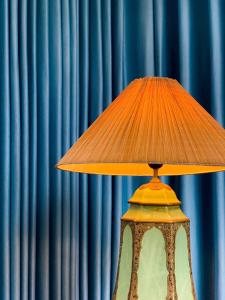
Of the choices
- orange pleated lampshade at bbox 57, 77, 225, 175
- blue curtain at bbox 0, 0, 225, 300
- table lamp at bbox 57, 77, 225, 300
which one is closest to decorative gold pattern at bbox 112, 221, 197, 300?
table lamp at bbox 57, 77, 225, 300

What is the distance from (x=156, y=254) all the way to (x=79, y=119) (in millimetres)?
558

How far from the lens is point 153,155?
0.90m

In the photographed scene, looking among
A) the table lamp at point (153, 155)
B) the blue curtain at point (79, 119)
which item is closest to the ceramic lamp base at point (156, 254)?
the table lamp at point (153, 155)

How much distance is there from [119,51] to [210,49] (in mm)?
273

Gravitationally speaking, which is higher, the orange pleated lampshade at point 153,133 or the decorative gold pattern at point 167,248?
the orange pleated lampshade at point 153,133

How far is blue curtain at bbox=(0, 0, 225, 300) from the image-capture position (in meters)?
1.33

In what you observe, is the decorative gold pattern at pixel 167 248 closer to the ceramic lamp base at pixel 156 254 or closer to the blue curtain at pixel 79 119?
the ceramic lamp base at pixel 156 254

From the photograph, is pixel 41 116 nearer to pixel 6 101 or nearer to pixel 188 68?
pixel 6 101

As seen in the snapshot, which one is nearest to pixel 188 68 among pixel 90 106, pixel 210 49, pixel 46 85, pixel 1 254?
pixel 210 49

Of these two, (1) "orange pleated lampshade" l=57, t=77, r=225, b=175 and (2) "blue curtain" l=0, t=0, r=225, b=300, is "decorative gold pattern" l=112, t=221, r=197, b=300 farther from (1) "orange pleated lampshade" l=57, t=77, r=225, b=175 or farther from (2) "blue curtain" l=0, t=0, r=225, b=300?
(2) "blue curtain" l=0, t=0, r=225, b=300

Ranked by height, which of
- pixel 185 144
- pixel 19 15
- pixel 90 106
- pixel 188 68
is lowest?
pixel 185 144

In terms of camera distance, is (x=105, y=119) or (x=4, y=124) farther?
(x=4, y=124)

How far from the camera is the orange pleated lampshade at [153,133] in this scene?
0.90 metres

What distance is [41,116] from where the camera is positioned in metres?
1.38
